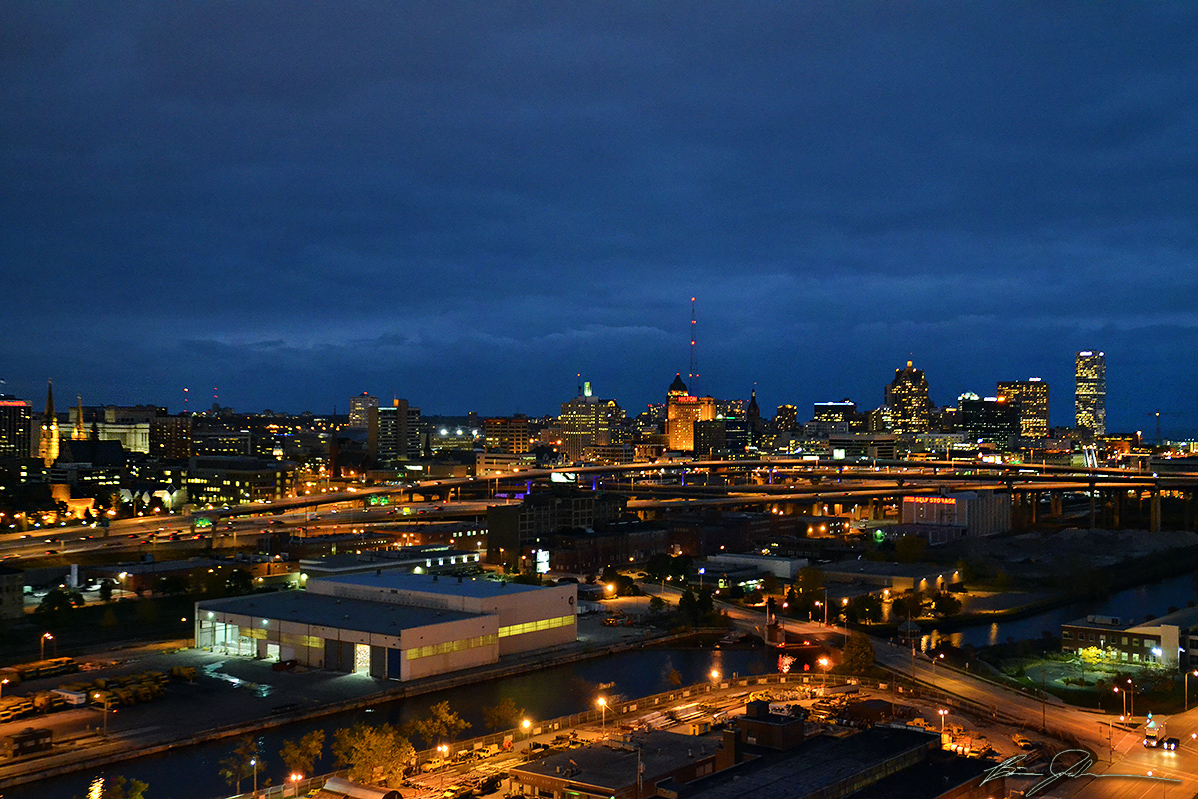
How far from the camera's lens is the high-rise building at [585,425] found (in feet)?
274

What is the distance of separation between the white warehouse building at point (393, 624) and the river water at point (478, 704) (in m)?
0.75

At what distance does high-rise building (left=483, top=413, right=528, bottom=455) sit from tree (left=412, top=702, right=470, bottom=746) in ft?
223

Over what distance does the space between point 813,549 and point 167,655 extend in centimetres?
1835

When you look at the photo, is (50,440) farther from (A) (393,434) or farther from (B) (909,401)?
(B) (909,401)

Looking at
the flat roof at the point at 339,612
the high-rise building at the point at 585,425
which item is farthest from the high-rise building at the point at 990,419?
the flat roof at the point at 339,612

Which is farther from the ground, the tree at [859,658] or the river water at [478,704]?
the tree at [859,658]

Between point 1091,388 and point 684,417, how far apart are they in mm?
50331

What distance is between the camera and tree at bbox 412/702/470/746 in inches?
459

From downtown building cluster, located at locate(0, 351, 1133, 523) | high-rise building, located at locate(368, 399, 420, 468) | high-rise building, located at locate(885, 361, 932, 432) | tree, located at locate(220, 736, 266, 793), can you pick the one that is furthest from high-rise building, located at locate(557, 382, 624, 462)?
tree, located at locate(220, 736, 266, 793)

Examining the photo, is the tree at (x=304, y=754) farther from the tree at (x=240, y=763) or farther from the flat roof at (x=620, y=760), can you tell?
the flat roof at (x=620, y=760)

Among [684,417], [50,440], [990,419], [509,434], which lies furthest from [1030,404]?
[50,440]

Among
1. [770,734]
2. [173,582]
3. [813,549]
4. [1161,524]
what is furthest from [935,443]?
[770,734]

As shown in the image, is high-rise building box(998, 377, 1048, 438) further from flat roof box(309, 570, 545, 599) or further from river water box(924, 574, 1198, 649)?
flat roof box(309, 570, 545, 599)

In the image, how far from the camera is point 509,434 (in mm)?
82125
